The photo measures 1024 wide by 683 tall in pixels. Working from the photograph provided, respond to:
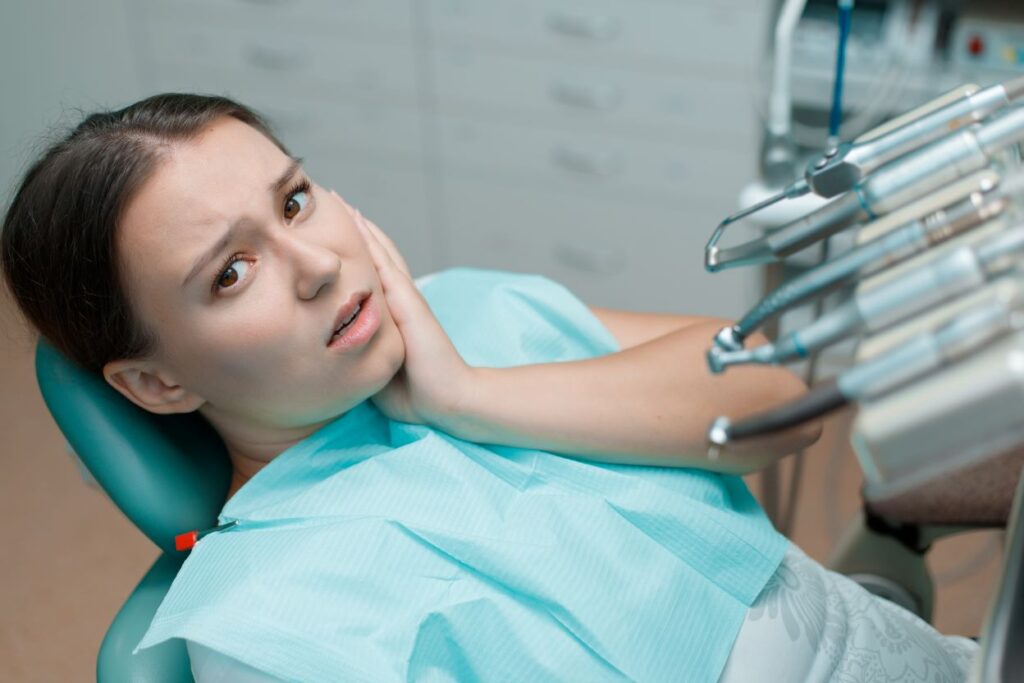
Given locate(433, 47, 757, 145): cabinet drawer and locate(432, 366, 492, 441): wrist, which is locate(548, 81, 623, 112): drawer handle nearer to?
locate(433, 47, 757, 145): cabinet drawer

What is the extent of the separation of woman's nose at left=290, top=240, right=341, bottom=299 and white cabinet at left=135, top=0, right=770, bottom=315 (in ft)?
4.35

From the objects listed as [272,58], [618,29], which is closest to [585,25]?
[618,29]

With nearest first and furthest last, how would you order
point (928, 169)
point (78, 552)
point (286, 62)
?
point (928, 169), point (78, 552), point (286, 62)

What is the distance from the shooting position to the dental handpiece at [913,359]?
0.47m

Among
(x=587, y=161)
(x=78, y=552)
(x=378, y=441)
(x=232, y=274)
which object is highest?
(x=232, y=274)

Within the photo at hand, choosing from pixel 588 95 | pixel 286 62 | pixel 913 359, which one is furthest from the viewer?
pixel 286 62

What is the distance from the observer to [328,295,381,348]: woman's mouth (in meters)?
1.00

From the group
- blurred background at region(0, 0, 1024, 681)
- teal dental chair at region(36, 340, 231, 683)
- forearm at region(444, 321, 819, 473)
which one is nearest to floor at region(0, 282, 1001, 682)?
blurred background at region(0, 0, 1024, 681)

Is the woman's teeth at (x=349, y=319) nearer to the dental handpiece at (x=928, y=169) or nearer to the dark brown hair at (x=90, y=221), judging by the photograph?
the dark brown hair at (x=90, y=221)

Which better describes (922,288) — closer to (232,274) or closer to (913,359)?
(913,359)

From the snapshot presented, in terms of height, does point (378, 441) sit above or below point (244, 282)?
below

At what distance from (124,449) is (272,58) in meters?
1.63

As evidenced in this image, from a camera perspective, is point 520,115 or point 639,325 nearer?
point 639,325

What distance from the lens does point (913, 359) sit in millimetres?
482
